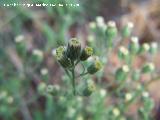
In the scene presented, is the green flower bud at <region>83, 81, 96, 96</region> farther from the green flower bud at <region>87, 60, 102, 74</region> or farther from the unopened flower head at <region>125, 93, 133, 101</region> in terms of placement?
the unopened flower head at <region>125, 93, 133, 101</region>

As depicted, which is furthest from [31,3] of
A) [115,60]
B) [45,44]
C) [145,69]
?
[145,69]

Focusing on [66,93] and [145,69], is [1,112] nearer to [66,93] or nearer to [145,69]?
[66,93]

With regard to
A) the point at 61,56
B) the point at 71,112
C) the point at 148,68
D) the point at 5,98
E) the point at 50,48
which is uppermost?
the point at 61,56

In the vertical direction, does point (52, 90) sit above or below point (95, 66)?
below

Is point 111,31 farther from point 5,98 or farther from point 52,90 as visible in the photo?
point 5,98

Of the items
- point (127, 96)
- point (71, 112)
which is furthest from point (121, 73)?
point (71, 112)

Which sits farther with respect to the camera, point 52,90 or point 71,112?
point 71,112

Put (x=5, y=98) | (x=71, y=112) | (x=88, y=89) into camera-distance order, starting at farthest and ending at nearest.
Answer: (x=5, y=98)
(x=71, y=112)
(x=88, y=89)
